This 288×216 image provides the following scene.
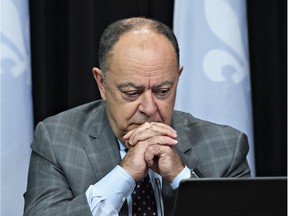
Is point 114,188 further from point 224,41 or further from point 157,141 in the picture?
point 224,41

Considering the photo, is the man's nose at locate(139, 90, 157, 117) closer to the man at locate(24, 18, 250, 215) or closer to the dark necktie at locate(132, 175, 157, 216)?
the man at locate(24, 18, 250, 215)

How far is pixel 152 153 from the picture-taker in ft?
5.99

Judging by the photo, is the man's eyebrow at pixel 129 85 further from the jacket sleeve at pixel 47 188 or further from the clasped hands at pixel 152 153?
the jacket sleeve at pixel 47 188

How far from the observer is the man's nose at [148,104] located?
1856 millimetres

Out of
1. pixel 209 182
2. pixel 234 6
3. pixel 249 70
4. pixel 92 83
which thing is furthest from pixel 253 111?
pixel 209 182

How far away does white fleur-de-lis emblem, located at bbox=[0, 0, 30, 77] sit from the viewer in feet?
7.37

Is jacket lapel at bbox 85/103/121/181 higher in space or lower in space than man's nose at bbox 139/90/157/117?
lower

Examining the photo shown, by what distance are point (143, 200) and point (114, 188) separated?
15 cm

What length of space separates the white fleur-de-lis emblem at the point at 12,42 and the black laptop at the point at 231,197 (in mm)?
1102

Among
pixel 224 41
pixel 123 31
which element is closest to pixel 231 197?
pixel 123 31

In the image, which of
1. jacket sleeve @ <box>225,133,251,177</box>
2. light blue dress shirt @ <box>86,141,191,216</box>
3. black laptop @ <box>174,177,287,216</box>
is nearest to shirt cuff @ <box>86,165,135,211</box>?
light blue dress shirt @ <box>86,141,191,216</box>

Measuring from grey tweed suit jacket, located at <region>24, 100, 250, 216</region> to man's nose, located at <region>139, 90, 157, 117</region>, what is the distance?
0.65 ft

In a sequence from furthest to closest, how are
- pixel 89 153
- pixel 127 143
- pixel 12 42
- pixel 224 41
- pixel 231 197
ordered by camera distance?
pixel 224 41, pixel 12 42, pixel 89 153, pixel 127 143, pixel 231 197

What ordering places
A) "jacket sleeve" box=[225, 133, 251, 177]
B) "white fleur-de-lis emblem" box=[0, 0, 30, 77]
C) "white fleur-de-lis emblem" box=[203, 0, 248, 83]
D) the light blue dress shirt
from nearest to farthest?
the light blue dress shirt
"jacket sleeve" box=[225, 133, 251, 177]
"white fleur-de-lis emblem" box=[0, 0, 30, 77]
"white fleur-de-lis emblem" box=[203, 0, 248, 83]
